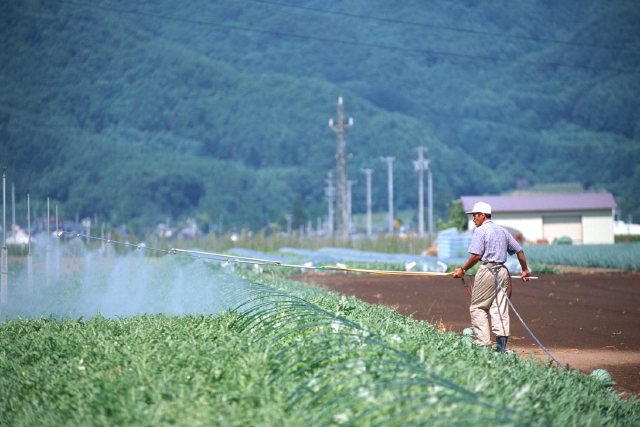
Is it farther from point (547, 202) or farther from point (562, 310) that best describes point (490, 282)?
point (547, 202)

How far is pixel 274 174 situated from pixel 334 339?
159 meters

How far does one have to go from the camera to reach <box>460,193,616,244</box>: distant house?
4772 cm

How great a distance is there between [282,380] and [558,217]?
148 feet

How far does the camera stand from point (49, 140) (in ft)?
463

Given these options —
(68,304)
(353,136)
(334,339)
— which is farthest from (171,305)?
(353,136)

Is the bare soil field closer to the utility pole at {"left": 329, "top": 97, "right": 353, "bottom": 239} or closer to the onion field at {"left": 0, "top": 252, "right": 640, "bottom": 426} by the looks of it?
the onion field at {"left": 0, "top": 252, "right": 640, "bottom": 426}

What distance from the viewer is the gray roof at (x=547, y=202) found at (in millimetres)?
47719

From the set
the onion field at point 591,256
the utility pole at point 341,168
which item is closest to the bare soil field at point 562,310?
the onion field at point 591,256

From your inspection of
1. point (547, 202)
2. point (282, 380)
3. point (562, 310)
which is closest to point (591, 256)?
point (562, 310)

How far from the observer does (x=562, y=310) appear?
49.0ft

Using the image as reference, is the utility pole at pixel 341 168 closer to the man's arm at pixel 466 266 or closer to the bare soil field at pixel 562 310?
the bare soil field at pixel 562 310

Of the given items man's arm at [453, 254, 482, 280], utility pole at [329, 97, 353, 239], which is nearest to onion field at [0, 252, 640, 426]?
man's arm at [453, 254, 482, 280]

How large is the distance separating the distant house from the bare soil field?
20.8m

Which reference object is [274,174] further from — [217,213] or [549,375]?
[549,375]
